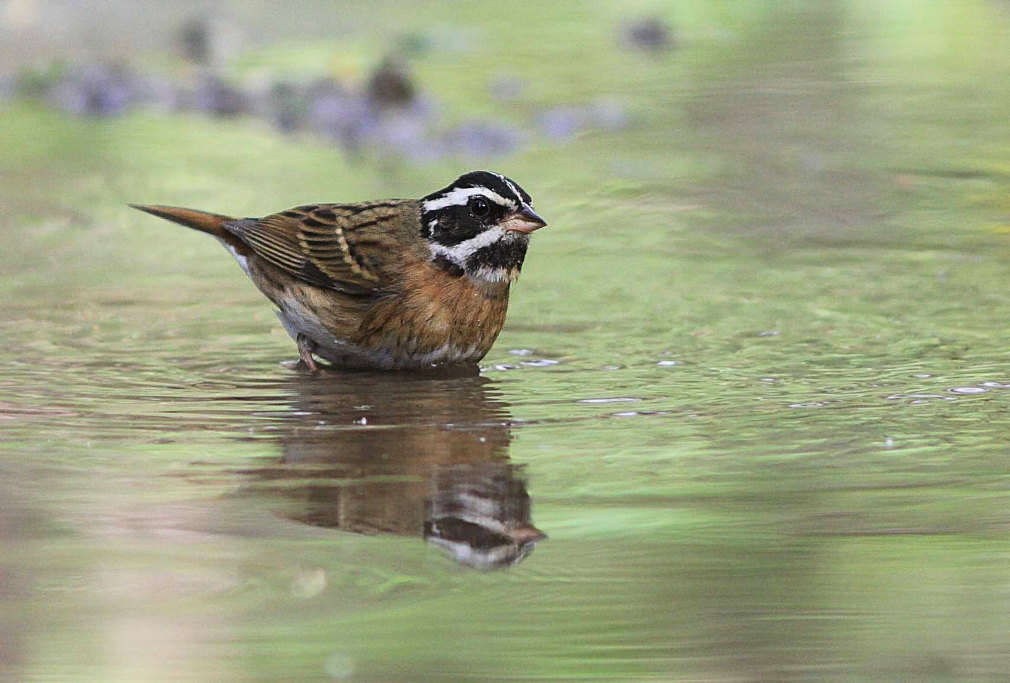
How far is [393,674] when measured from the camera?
13.0 ft

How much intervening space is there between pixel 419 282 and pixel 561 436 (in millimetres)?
1508

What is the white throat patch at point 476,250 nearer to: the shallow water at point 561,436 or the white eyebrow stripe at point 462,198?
the white eyebrow stripe at point 462,198

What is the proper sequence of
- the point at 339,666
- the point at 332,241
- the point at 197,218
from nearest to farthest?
1. the point at 339,666
2. the point at 332,241
3. the point at 197,218

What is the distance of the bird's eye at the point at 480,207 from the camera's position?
7371 millimetres

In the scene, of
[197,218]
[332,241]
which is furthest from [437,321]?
[197,218]

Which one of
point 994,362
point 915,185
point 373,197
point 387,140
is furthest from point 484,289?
point 387,140

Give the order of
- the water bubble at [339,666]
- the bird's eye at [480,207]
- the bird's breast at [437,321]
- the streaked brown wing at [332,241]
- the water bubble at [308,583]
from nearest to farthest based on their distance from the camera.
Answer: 1. the water bubble at [339,666]
2. the water bubble at [308,583]
3. the bird's breast at [437,321]
4. the bird's eye at [480,207]
5. the streaked brown wing at [332,241]

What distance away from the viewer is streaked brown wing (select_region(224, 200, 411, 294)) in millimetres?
7492

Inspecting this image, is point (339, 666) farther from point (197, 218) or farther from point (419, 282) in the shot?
point (197, 218)

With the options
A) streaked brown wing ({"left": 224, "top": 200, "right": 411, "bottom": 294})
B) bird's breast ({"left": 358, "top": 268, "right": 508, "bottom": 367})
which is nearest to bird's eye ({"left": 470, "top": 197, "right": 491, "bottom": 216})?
bird's breast ({"left": 358, "top": 268, "right": 508, "bottom": 367})

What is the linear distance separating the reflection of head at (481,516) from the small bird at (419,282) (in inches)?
63.6

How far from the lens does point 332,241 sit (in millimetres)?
7773

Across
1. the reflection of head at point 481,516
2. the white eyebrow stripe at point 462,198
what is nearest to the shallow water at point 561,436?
the reflection of head at point 481,516

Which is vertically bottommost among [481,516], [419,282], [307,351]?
[307,351]
